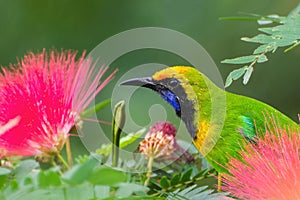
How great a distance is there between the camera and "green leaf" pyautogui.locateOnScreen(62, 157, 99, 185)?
2.18ft

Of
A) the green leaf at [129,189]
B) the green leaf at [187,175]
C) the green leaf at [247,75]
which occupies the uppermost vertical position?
the green leaf at [247,75]

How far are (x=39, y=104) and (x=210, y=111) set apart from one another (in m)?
0.45

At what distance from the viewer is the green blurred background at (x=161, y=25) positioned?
3.28 metres

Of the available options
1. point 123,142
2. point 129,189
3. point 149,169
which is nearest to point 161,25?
point 123,142

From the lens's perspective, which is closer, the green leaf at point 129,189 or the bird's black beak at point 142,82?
the green leaf at point 129,189

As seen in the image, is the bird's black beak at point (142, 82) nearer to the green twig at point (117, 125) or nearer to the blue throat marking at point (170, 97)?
the blue throat marking at point (170, 97)

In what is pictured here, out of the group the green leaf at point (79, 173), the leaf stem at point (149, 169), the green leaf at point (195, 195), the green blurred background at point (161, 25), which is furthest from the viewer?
the green blurred background at point (161, 25)

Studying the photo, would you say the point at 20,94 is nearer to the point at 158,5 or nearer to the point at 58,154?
the point at 58,154

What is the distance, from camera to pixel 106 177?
2.22 ft

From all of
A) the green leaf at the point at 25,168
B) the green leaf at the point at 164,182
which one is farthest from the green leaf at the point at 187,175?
the green leaf at the point at 25,168

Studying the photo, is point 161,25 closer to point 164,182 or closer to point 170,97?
point 170,97

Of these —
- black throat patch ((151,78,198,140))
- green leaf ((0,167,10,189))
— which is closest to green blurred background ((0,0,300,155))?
black throat patch ((151,78,198,140))

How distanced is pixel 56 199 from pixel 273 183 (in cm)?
27

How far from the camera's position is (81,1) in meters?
3.44
